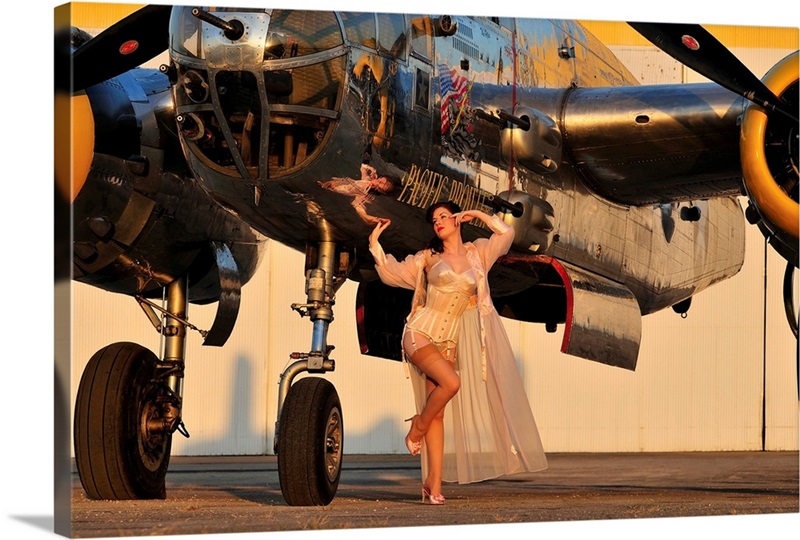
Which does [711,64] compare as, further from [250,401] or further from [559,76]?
[250,401]

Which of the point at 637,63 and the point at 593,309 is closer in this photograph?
the point at 593,309

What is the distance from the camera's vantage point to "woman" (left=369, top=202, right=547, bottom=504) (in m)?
9.38

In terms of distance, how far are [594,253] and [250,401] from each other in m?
4.25

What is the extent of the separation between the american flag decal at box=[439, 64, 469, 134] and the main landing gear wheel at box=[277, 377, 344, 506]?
7.24 ft

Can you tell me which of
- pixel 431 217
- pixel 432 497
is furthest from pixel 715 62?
pixel 432 497

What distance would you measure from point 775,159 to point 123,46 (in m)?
4.92

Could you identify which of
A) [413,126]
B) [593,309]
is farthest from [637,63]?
[413,126]

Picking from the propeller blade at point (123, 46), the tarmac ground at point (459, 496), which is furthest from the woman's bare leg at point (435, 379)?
the propeller blade at point (123, 46)

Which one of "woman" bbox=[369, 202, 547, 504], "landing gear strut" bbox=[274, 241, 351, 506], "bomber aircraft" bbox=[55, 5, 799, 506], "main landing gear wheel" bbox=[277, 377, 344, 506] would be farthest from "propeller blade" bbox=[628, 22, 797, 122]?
"main landing gear wheel" bbox=[277, 377, 344, 506]

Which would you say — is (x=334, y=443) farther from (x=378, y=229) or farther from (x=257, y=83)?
(x=257, y=83)

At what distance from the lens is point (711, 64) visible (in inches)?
414

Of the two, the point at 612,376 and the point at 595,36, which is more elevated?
the point at 595,36

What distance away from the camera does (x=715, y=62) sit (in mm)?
10508

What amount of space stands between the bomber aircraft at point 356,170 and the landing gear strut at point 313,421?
2cm
